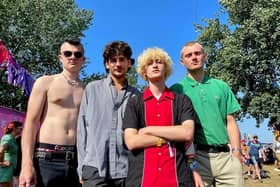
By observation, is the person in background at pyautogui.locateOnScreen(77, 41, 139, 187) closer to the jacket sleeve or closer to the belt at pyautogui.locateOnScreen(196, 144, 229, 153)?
the jacket sleeve

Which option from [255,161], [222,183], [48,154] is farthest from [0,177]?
[255,161]

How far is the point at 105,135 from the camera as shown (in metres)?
3.20

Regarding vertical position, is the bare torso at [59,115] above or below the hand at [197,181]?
above

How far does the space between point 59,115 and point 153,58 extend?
98 cm

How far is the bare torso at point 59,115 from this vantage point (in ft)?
11.4

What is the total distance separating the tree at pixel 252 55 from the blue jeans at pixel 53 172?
748 inches

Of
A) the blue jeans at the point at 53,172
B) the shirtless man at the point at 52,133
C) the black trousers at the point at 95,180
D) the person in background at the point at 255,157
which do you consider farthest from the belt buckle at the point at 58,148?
the person in background at the point at 255,157

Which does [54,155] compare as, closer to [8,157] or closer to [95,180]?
[95,180]

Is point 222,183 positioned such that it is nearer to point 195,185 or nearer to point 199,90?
point 195,185

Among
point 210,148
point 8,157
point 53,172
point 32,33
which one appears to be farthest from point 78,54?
point 32,33

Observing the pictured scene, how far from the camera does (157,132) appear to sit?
300 cm

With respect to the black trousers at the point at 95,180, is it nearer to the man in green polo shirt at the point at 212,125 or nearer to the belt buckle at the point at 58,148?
the belt buckle at the point at 58,148

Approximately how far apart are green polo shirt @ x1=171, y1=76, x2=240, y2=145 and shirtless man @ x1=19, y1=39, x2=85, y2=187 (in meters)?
0.99

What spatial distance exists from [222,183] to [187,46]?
4.36 feet
